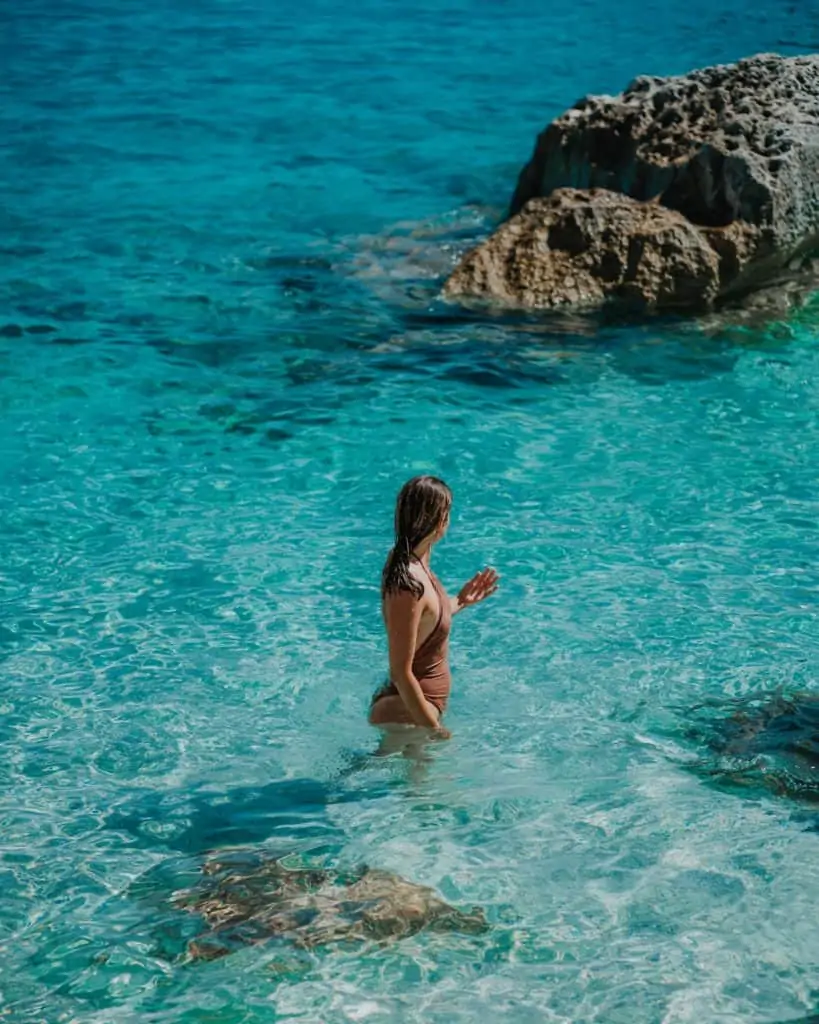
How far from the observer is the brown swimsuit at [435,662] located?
222 inches

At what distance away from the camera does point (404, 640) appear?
542cm

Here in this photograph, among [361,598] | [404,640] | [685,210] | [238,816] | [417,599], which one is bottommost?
[238,816]

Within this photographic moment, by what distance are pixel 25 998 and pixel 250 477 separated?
4.84 m

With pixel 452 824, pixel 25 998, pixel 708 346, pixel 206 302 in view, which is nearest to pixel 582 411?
pixel 708 346

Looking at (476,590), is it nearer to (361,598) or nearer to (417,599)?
(417,599)

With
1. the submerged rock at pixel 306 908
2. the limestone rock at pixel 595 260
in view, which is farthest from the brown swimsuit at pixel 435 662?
the limestone rock at pixel 595 260

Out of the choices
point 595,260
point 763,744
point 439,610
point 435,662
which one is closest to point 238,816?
point 435,662

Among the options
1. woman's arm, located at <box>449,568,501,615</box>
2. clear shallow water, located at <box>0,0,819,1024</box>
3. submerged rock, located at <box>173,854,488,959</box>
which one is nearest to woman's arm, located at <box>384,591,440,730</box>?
woman's arm, located at <box>449,568,501,615</box>

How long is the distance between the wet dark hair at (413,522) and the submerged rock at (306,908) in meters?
1.09

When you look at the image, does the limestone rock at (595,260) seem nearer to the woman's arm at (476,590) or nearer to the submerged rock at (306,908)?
the woman's arm at (476,590)

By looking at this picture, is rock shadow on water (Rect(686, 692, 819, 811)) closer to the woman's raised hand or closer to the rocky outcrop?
the woman's raised hand

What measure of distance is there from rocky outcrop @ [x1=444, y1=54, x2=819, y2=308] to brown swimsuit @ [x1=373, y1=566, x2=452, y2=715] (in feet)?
19.7

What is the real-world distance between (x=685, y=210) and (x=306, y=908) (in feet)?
26.5

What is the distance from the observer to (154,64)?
66.0 feet
